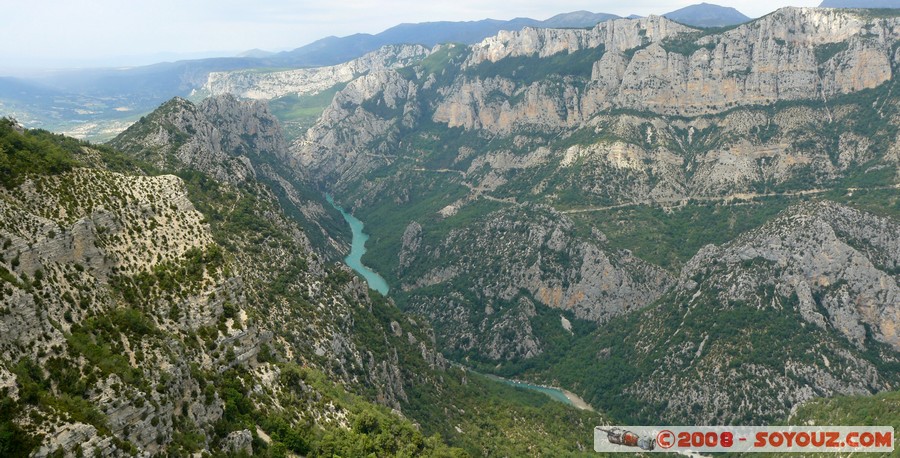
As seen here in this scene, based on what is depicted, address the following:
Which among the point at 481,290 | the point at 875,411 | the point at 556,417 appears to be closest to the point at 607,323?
the point at 481,290

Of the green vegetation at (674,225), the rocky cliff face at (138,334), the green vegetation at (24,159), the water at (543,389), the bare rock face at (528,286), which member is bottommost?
the water at (543,389)

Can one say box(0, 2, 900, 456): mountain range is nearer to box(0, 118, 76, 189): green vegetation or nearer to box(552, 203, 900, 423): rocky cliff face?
box(0, 118, 76, 189): green vegetation

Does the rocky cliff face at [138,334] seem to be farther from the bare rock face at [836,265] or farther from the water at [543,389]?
the bare rock face at [836,265]

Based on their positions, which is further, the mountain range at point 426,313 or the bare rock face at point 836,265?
the bare rock face at point 836,265

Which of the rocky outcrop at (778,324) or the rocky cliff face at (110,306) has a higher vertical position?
the rocky cliff face at (110,306)

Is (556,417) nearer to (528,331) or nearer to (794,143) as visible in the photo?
(528,331)

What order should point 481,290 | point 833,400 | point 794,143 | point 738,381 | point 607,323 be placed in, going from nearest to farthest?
point 833,400
point 738,381
point 607,323
point 481,290
point 794,143

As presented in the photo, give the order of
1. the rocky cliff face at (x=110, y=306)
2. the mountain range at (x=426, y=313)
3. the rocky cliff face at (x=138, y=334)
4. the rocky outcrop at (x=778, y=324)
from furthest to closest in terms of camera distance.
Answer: the rocky outcrop at (x=778, y=324)
the mountain range at (x=426, y=313)
the rocky cliff face at (x=110, y=306)
the rocky cliff face at (x=138, y=334)

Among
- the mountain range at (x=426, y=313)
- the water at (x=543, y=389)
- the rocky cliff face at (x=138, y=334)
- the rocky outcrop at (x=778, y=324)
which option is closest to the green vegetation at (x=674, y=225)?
the mountain range at (x=426, y=313)

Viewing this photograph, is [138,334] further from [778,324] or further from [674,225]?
[674,225]

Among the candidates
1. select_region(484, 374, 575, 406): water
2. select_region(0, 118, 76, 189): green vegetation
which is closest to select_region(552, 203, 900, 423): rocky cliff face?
select_region(484, 374, 575, 406): water

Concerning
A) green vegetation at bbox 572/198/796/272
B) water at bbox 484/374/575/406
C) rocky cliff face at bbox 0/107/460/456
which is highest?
rocky cliff face at bbox 0/107/460/456
